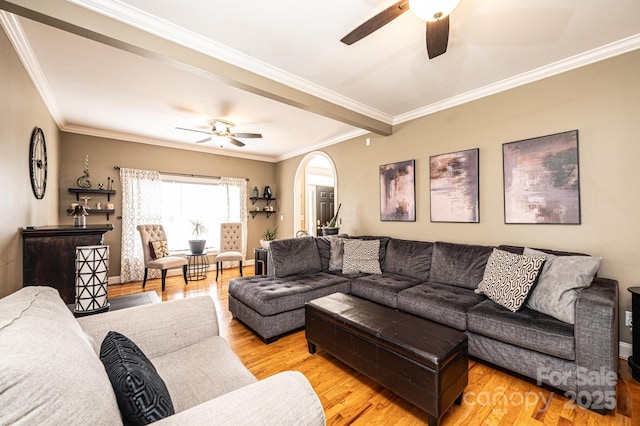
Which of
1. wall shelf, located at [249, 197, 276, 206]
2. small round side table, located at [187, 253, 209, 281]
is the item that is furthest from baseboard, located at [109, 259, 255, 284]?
wall shelf, located at [249, 197, 276, 206]

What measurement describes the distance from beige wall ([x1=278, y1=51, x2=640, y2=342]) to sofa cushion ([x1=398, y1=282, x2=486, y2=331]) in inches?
34.9

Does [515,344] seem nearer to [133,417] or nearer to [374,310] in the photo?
[374,310]

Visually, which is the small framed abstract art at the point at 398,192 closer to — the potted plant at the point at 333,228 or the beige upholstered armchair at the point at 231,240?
the potted plant at the point at 333,228

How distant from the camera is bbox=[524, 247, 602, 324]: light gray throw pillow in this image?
1.91 meters

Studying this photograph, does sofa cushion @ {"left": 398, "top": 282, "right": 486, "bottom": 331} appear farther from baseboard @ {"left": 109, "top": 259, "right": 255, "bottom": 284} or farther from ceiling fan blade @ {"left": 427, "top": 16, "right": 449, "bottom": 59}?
baseboard @ {"left": 109, "top": 259, "right": 255, "bottom": 284}

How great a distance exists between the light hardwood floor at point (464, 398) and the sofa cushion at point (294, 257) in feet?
3.27

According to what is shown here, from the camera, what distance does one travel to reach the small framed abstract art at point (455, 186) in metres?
3.17

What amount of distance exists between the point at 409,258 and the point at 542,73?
2.34 m

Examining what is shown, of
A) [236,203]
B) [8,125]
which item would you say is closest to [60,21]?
[8,125]

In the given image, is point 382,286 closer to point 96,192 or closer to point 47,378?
point 47,378

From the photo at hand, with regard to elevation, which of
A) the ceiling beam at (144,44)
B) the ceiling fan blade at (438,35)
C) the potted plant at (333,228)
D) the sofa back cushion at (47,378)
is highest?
the ceiling beam at (144,44)

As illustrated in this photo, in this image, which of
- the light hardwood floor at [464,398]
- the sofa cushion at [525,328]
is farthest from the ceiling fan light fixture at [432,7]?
the light hardwood floor at [464,398]

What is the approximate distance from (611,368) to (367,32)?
Result: 2.60 m

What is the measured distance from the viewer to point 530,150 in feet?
9.04
